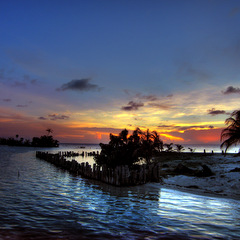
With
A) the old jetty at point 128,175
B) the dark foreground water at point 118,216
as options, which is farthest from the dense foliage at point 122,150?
the dark foreground water at point 118,216

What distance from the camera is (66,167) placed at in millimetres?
29234

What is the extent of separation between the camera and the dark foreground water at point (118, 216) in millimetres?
6945

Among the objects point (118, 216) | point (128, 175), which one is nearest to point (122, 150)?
point (128, 175)

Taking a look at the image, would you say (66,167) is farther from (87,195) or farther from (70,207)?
(70,207)

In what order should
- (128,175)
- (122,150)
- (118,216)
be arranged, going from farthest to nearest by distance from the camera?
(122,150) → (128,175) → (118,216)

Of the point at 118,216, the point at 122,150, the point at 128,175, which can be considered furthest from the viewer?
the point at 122,150

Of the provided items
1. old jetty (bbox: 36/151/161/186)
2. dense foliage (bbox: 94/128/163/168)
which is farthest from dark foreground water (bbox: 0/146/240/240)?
dense foliage (bbox: 94/128/163/168)

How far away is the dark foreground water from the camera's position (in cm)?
695

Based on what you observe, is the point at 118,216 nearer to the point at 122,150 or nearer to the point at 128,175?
the point at 128,175

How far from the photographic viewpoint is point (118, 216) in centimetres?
873

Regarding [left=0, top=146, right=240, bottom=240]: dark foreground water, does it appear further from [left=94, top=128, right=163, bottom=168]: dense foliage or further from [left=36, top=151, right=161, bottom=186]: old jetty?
[left=94, top=128, right=163, bottom=168]: dense foliage

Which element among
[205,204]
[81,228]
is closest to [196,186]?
[205,204]

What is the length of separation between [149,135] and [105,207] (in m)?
15.3

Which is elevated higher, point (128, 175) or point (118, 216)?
point (128, 175)
